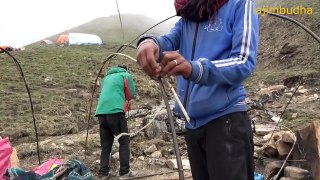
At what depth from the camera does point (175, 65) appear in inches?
48.5

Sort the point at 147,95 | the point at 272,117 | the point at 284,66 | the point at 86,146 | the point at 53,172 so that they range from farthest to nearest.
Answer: the point at 284,66, the point at 147,95, the point at 272,117, the point at 86,146, the point at 53,172

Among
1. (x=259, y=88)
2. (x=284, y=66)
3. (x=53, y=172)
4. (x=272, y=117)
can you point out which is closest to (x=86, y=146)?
(x=53, y=172)

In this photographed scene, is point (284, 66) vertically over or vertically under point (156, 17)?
under

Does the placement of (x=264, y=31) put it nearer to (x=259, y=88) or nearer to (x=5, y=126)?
(x=259, y=88)

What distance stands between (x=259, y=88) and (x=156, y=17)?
91.4 feet

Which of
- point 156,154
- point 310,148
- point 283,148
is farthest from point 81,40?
point 310,148

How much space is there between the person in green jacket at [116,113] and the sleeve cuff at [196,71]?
11.8ft

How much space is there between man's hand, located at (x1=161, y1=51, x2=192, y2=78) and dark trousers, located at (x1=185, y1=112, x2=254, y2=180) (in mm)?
339

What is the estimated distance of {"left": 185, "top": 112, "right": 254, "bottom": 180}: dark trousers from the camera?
4.87ft

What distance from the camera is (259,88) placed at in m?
11.8

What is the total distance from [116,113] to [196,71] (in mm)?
3666

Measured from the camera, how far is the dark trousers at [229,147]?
1485 millimetres

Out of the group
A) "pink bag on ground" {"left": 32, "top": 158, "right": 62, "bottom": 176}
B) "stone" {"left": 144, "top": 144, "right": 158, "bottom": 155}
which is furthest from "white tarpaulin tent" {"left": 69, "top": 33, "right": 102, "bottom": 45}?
"pink bag on ground" {"left": 32, "top": 158, "right": 62, "bottom": 176}

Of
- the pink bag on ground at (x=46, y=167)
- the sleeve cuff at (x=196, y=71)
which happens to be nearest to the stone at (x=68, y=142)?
the pink bag on ground at (x=46, y=167)
